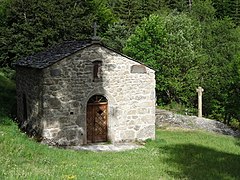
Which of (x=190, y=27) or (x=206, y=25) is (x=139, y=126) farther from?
(x=206, y=25)

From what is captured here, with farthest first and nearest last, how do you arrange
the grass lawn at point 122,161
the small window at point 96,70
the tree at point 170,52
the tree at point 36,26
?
1. the tree at point 170,52
2. the tree at point 36,26
3. the small window at point 96,70
4. the grass lawn at point 122,161

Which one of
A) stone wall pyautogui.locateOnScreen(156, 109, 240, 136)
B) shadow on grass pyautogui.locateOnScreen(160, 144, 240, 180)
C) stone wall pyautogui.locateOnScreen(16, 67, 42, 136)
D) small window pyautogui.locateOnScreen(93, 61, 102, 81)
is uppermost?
small window pyautogui.locateOnScreen(93, 61, 102, 81)

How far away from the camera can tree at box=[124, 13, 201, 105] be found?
32375 millimetres

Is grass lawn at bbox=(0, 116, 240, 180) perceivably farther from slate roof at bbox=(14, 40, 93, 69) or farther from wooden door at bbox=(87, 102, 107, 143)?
slate roof at bbox=(14, 40, 93, 69)

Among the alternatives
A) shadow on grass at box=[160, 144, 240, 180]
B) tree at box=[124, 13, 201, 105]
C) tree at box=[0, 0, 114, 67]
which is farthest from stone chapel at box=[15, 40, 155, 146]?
tree at box=[124, 13, 201, 105]

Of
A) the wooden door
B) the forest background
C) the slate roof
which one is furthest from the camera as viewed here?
the forest background

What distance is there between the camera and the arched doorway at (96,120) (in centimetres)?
1680

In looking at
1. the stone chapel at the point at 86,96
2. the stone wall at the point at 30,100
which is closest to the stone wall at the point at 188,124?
the stone chapel at the point at 86,96

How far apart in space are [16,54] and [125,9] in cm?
2072

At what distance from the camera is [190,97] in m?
34.5

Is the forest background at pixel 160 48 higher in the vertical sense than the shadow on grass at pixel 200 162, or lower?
higher

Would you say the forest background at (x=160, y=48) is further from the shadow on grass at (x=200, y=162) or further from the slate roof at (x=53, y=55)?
the shadow on grass at (x=200, y=162)

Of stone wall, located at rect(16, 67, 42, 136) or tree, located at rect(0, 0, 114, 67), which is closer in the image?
stone wall, located at rect(16, 67, 42, 136)

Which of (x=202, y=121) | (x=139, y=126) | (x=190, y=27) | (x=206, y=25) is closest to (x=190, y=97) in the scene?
(x=190, y=27)
